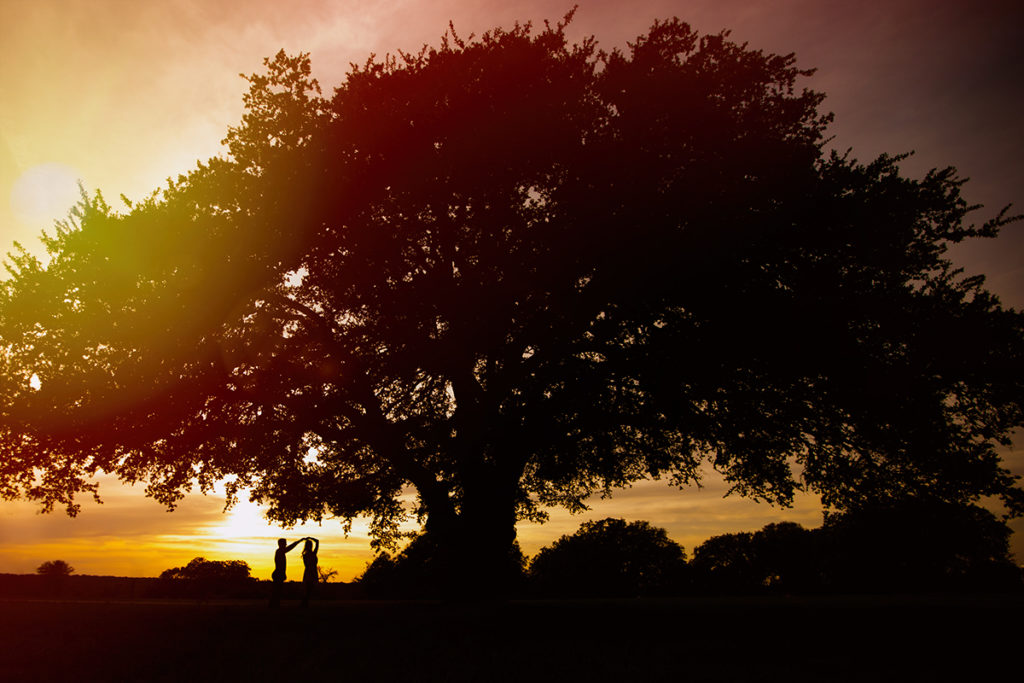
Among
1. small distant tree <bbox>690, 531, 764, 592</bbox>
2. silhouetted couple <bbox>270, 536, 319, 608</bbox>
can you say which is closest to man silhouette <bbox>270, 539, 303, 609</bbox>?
silhouetted couple <bbox>270, 536, 319, 608</bbox>

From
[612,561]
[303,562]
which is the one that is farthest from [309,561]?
[612,561]

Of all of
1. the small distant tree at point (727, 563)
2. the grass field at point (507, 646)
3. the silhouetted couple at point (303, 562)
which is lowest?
the small distant tree at point (727, 563)

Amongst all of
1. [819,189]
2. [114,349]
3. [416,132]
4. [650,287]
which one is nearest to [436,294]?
[416,132]

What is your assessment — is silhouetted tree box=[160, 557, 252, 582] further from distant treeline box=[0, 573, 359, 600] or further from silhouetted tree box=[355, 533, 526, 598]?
distant treeline box=[0, 573, 359, 600]

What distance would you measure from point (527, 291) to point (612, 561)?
89.5m

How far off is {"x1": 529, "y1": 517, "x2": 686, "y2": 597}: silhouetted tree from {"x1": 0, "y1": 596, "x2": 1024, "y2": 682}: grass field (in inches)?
3184

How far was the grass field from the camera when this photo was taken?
11797 millimetres

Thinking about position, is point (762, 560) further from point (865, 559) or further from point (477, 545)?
point (477, 545)

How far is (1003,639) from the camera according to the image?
1339cm

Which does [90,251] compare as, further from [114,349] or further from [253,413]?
[253,413]

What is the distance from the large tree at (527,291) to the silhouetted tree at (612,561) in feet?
263

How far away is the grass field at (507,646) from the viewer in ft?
38.7

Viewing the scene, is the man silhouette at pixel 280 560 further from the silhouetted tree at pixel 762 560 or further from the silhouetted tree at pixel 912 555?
the silhouetted tree at pixel 762 560

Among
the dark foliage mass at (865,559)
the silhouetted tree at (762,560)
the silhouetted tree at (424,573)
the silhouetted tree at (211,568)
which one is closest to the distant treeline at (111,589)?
the silhouetted tree at (424,573)
